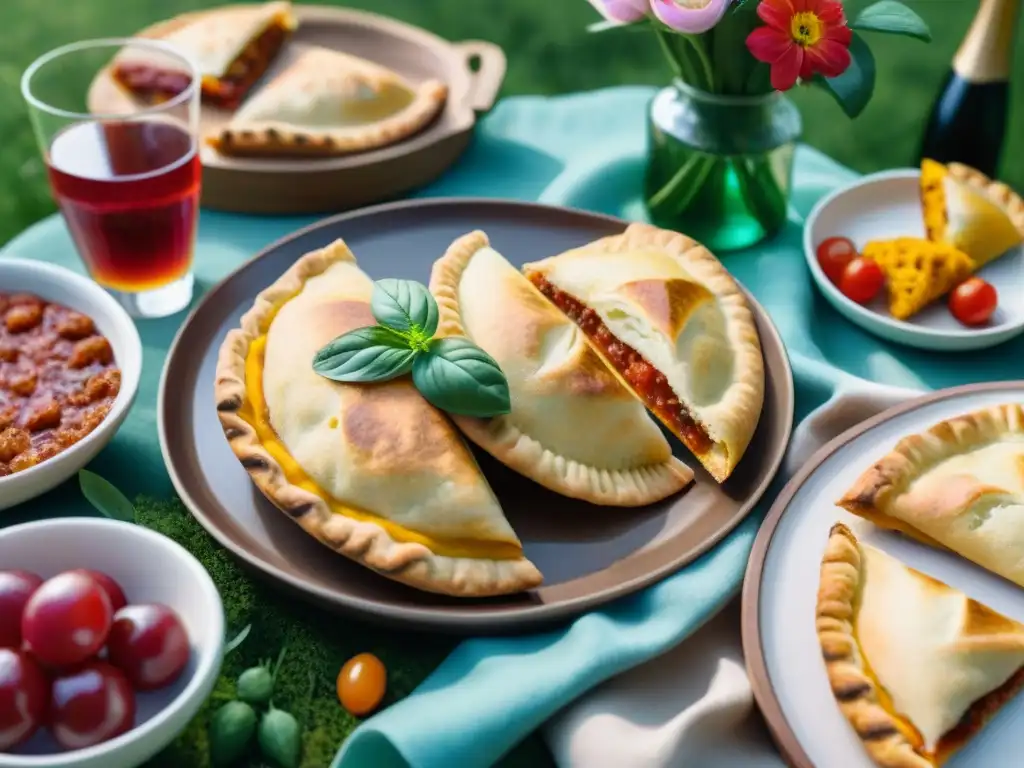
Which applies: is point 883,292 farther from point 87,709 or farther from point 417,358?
point 87,709

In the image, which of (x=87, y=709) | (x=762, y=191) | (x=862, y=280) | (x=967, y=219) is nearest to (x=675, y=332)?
(x=862, y=280)

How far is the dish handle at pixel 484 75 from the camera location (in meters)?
4.07

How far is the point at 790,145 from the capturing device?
345 centimetres

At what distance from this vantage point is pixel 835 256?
135 inches

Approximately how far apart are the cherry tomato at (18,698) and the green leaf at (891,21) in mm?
2568

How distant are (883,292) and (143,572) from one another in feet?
7.58

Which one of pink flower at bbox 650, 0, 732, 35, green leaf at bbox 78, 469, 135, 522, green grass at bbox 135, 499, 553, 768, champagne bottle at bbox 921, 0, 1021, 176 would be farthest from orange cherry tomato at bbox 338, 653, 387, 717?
champagne bottle at bbox 921, 0, 1021, 176

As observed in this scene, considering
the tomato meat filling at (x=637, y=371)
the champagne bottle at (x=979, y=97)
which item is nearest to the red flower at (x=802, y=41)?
the tomato meat filling at (x=637, y=371)

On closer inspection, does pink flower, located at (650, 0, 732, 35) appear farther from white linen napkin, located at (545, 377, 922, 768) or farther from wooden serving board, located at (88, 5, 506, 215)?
white linen napkin, located at (545, 377, 922, 768)

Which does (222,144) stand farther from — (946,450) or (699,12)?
(946,450)

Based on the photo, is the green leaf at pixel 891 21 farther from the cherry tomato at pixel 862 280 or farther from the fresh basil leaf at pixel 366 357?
the fresh basil leaf at pixel 366 357

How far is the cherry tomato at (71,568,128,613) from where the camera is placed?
2.21m

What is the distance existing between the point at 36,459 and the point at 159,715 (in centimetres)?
86

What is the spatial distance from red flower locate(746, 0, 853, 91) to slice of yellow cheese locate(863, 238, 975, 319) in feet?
2.30
